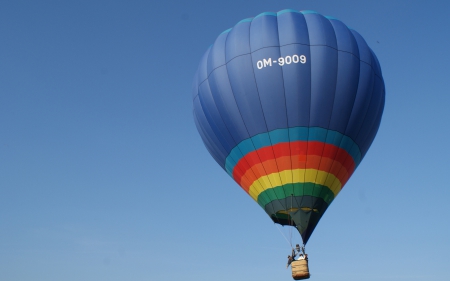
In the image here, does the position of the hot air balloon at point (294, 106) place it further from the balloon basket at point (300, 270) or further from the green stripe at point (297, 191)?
the balloon basket at point (300, 270)

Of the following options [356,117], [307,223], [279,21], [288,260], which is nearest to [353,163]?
[356,117]

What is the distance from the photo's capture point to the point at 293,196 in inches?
564

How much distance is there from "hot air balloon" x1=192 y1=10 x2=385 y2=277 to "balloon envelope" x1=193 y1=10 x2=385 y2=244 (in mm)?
27

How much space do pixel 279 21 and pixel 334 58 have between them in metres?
1.92

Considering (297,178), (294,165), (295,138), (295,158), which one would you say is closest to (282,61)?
(295,138)

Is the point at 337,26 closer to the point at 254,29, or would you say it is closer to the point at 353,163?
the point at 254,29

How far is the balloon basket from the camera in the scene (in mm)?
A: 13401

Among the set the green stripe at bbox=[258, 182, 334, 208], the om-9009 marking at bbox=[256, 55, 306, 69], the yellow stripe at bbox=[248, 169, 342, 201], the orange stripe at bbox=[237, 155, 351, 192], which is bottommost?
the green stripe at bbox=[258, 182, 334, 208]

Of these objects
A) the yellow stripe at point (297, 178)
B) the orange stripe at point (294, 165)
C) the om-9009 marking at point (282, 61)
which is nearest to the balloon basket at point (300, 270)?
the yellow stripe at point (297, 178)

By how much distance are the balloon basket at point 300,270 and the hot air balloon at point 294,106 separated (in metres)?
0.74

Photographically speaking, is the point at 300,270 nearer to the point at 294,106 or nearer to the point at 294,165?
the point at 294,165

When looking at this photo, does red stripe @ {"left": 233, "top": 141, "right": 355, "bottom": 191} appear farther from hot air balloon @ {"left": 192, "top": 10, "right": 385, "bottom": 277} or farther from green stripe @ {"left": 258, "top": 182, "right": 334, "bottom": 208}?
green stripe @ {"left": 258, "top": 182, "right": 334, "bottom": 208}

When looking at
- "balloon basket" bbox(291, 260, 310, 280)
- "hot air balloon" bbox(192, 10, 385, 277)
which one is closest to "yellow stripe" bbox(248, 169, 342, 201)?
"hot air balloon" bbox(192, 10, 385, 277)

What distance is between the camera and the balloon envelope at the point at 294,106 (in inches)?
565
